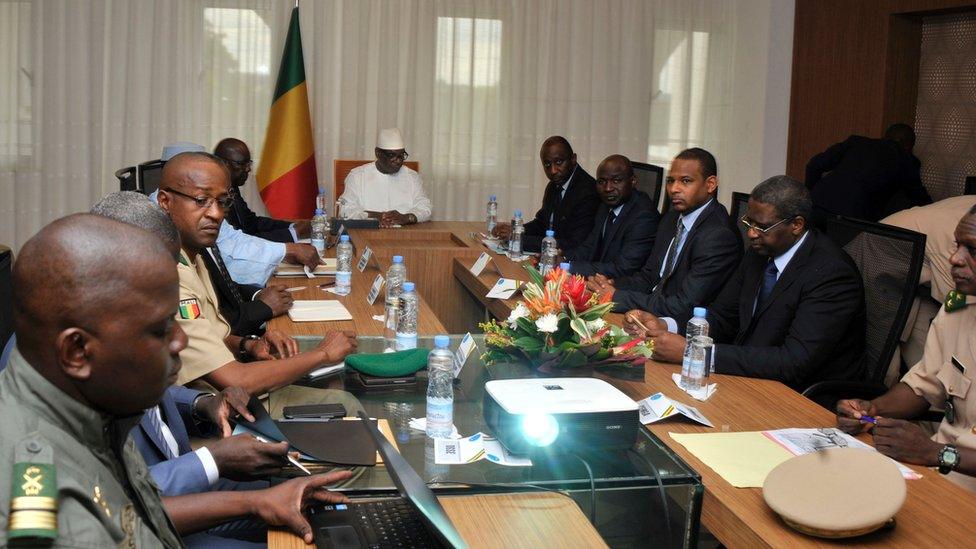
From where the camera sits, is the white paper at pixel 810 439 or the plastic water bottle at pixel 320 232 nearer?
the white paper at pixel 810 439

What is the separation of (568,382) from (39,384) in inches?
48.8

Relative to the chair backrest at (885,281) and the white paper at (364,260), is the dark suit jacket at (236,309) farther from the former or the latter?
the chair backrest at (885,281)

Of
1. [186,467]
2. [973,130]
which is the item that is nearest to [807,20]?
[973,130]

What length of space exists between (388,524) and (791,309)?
5.84 feet

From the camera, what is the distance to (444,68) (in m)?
7.42

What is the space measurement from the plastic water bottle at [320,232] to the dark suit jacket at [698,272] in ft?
5.34

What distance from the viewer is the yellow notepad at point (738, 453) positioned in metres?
1.95

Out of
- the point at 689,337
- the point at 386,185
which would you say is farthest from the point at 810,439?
the point at 386,185

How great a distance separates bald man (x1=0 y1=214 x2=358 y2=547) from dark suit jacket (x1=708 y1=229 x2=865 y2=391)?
→ 1.95 metres

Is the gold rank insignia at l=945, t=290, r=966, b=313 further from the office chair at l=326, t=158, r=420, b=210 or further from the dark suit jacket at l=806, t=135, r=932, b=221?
the office chair at l=326, t=158, r=420, b=210

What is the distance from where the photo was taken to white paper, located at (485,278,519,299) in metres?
3.82

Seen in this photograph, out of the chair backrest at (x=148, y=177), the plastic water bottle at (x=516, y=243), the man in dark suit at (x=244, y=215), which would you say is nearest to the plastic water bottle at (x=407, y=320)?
the plastic water bottle at (x=516, y=243)

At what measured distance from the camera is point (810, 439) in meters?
2.18

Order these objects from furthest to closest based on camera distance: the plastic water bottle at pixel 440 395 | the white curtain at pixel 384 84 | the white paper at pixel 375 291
Answer: the white curtain at pixel 384 84 → the white paper at pixel 375 291 → the plastic water bottle at pixel 440 395
